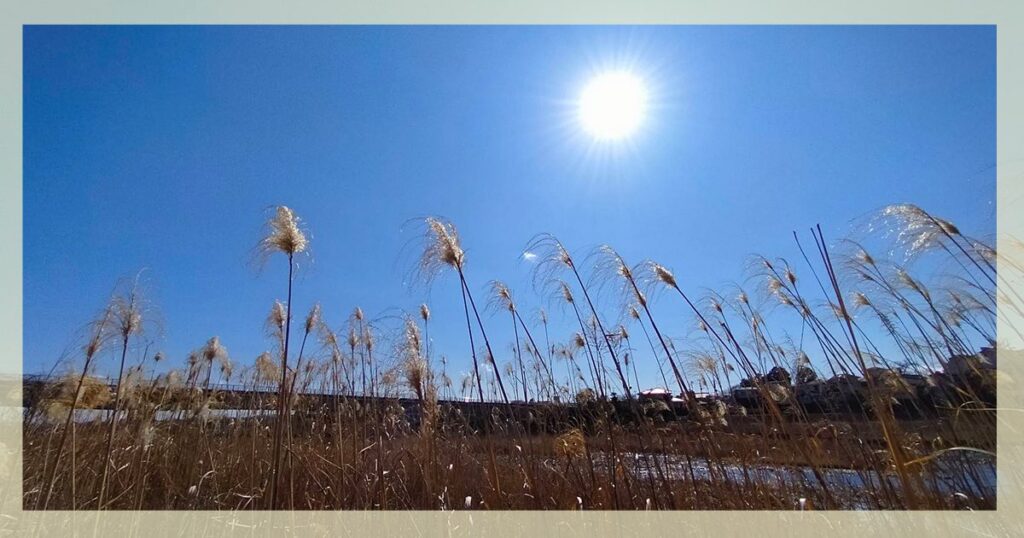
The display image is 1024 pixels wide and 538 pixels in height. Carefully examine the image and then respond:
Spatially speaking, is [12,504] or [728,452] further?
[728,452]

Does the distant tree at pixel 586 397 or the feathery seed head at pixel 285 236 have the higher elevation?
the feathery seed head at pixel 285 236

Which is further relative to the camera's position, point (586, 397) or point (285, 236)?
point (586, 397)

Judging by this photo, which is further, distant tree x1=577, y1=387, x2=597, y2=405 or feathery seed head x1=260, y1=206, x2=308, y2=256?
distant tree x1=577, y1=387, x2=597, y2=405

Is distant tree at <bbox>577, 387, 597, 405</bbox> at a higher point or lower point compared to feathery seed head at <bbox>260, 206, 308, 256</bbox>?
lower

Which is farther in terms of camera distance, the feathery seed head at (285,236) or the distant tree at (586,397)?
the distant tree at (586,397)

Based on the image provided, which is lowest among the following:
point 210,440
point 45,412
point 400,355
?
point 210,440

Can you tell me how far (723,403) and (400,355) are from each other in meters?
2.24

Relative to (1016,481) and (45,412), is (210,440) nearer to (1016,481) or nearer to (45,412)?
(45,412)
